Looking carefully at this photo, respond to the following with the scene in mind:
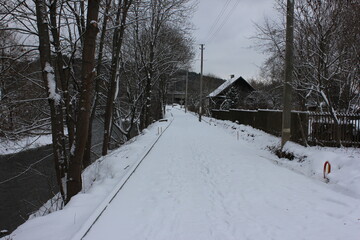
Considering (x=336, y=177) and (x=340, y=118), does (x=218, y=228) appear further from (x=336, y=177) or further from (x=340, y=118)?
(x=340, y=118)

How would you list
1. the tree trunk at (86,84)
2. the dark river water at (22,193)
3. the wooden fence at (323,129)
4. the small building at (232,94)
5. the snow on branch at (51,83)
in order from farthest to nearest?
1. the small building at (232,94)
2. the dark river water at (22,193)
3. the wooden fence at (323,129)
4. the snow on branch at (51,83)
5. the tree trunk at (86,84)

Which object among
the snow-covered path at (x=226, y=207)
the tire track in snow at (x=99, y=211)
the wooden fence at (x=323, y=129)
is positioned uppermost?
the wooden fence at (x=323, y=129)

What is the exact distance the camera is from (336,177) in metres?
6.85

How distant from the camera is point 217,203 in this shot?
18.4 feet

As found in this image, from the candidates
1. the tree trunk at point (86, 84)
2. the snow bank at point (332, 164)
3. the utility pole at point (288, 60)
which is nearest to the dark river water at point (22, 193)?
the tree trunk at point (86, 84)

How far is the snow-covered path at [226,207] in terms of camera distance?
14.1 feet

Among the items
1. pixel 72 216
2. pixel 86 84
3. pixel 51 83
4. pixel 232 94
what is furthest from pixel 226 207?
pixel 232 94

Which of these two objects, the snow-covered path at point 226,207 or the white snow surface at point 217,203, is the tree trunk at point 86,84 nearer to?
the white snow surface at point 217,203

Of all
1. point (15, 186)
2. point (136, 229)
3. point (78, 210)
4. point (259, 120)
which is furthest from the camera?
point (259, 120)

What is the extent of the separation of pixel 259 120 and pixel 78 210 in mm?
15643

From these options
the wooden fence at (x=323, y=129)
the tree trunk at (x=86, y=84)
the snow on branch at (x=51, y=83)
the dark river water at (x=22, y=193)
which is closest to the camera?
the tree trunk at (x=86, y=84)

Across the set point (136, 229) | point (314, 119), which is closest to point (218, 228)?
point (136, 229)

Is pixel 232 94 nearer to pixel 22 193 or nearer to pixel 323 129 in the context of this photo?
pixel 323 129

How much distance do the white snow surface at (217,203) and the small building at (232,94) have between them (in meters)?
33.8
